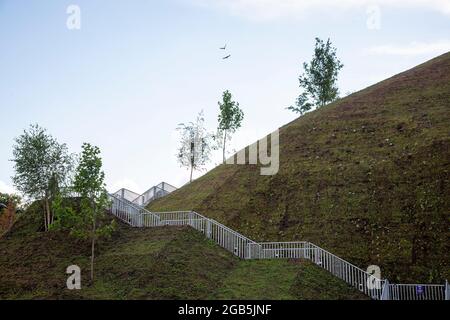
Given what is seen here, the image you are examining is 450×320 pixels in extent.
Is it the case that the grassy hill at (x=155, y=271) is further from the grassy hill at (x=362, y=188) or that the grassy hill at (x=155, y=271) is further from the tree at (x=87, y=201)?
the grassy hill at (x=362, y=188)

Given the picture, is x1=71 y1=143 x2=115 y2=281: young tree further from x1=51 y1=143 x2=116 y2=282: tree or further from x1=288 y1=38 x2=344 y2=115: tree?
x1=288 y1=38 x2=344 y2=115: tree

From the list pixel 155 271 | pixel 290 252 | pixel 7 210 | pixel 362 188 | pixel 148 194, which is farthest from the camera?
pixel 7 210

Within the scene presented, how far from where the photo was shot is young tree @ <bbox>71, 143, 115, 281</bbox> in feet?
98.6

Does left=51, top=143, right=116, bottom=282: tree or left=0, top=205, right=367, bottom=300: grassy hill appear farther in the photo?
left=51, top=143, right=116, bottom=282: tree

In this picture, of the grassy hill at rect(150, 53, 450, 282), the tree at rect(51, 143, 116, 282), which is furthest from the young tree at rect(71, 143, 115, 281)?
the grassy hill at rect(150, 53, 450, 282)

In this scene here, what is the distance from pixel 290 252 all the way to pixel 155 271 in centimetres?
868

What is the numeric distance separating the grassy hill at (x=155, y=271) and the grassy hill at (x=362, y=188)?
20.3 feet

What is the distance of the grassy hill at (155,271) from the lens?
2617 centimetres

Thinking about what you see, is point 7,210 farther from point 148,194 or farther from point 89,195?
point 89,195

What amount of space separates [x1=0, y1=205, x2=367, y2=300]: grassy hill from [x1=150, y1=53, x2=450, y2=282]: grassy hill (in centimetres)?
619

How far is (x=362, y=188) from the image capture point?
39.7m

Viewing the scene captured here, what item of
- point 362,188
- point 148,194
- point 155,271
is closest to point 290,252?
point 155,271

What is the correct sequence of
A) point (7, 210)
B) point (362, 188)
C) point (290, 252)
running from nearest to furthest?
1. point (290, 252)
2. point (362, 188)
3. point (7, 210)
